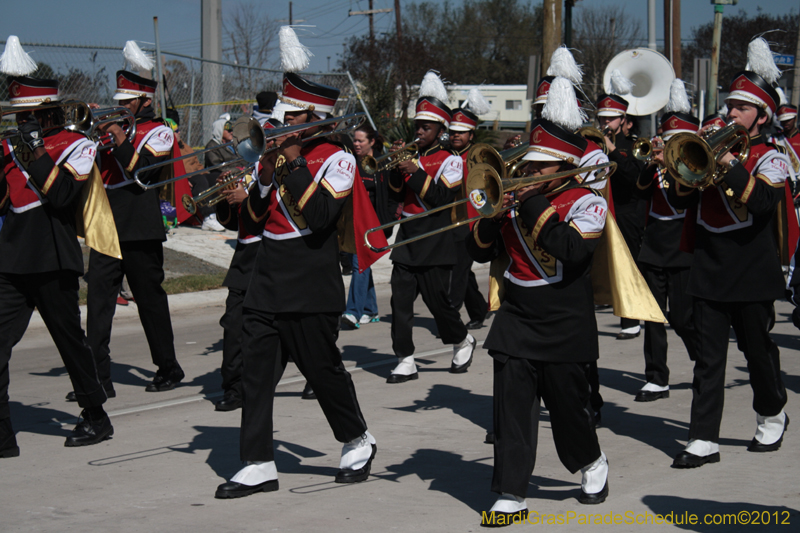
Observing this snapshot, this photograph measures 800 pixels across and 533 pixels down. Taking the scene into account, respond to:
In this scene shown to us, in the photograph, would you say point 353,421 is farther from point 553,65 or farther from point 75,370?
point 553,65

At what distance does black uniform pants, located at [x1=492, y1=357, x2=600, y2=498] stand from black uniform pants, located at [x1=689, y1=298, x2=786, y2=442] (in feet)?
3.66

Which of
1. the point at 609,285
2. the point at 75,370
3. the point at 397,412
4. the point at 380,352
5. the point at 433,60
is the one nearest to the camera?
the point at 609,285

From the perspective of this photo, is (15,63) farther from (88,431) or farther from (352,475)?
(352,475)

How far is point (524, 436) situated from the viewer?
14.1 ft

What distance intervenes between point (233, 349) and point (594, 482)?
3153 millimetres

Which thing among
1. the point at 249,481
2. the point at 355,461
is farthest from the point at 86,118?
the point at 355,461

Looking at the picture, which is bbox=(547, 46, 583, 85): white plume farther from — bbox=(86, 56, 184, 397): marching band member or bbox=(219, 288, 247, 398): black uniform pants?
bbox=(86, 56, 184, 397): marching band member

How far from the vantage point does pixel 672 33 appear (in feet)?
71.4

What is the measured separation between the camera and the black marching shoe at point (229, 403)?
668 cm

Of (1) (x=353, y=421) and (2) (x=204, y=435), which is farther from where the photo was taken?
(2) (x=204, y=435)

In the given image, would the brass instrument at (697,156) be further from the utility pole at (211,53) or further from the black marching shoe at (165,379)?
the utility pole at (211,53)

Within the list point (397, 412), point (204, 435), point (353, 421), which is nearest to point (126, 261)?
point (204, 435)

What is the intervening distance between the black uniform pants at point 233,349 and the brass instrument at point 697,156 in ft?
10.6

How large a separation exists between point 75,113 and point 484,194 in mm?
3596
